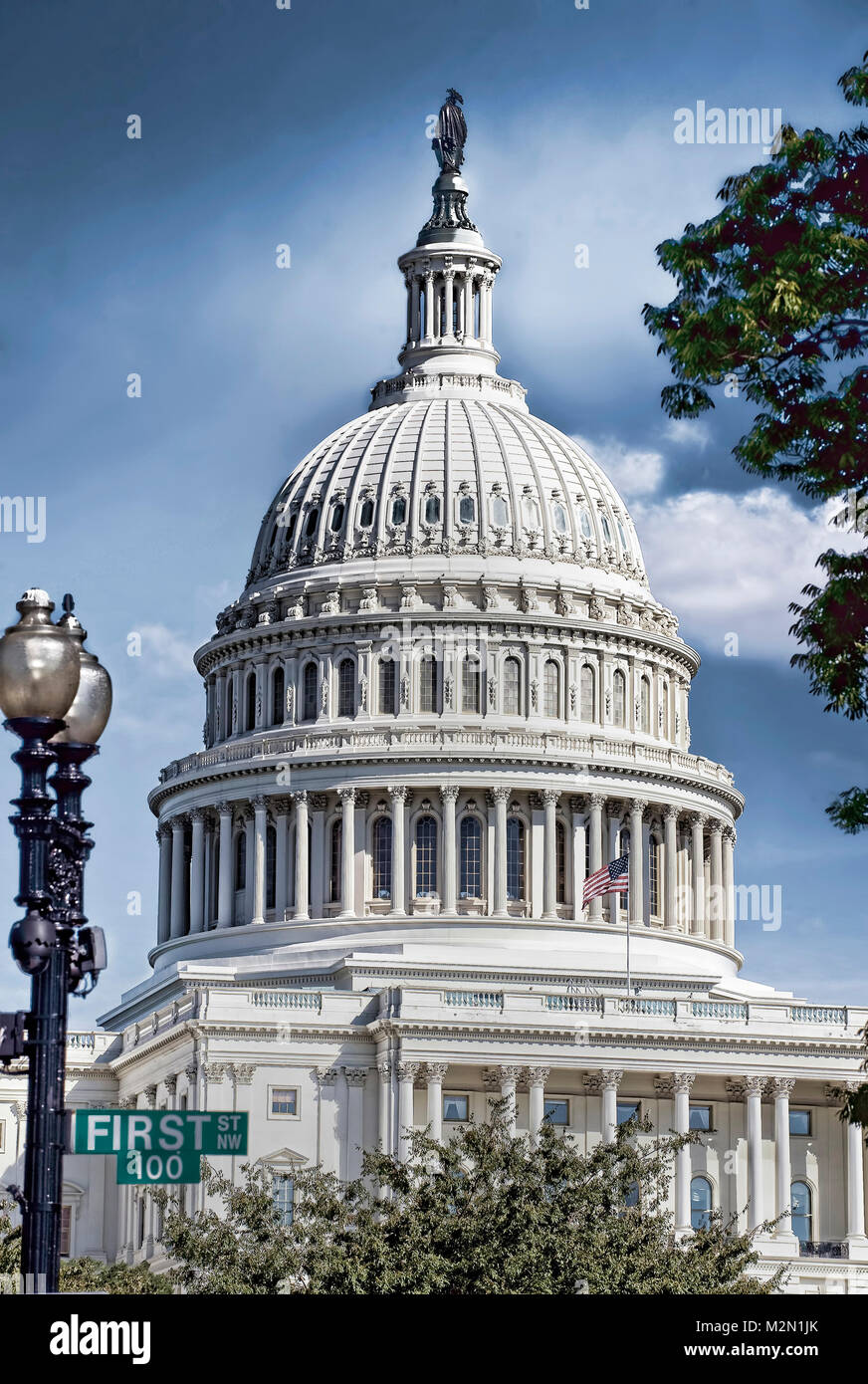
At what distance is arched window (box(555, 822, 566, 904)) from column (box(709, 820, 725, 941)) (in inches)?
385

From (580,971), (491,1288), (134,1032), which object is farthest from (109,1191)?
(491,1288)

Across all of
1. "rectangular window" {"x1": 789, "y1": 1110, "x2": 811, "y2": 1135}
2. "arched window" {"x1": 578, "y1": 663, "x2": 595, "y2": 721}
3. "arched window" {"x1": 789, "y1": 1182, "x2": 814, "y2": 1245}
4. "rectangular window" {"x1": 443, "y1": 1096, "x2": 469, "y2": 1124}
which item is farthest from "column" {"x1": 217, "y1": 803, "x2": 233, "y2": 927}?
"arched window" {"x1": 789, "y1": 1182, "x2": 814, "y2": 1245}

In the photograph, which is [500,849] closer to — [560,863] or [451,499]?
[560,863]

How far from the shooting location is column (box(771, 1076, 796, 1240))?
106 meters

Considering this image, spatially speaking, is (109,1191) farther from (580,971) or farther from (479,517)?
(479,517)

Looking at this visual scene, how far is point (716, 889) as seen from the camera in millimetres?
136750

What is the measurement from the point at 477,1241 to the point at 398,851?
7173 centimetres

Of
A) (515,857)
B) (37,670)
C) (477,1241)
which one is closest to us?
(37,670)

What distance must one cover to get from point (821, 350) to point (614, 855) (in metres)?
107

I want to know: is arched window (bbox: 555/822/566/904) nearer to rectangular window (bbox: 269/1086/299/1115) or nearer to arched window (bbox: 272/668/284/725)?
arched window (bbox: 272/668/284/725)

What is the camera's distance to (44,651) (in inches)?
753

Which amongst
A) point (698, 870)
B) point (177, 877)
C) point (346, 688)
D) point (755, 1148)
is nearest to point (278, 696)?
point (346, 688)

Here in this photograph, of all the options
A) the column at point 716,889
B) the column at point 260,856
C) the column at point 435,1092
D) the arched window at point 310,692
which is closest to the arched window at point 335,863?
the column at point 260,856
